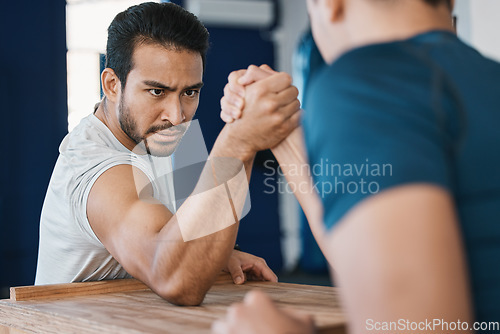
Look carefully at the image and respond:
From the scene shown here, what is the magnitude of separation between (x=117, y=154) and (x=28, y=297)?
384mm

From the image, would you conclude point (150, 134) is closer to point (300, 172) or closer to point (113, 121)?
point (113, 121)

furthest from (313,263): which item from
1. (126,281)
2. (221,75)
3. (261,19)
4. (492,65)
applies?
(492,65)

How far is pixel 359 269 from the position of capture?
570 millimetres

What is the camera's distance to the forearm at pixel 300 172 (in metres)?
1.15

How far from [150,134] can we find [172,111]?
106 mm

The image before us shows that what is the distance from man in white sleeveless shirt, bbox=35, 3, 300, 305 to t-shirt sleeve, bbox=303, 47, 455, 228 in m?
0.46

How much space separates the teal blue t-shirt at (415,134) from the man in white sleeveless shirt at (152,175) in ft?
1.47

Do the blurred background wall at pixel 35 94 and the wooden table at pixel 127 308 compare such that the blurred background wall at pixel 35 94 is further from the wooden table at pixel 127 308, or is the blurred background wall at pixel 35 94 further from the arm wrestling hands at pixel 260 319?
the arm wrestling hands at pixel 260 319

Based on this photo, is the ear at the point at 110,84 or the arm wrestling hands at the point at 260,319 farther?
the ear at the point at 110,84

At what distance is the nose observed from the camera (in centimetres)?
184

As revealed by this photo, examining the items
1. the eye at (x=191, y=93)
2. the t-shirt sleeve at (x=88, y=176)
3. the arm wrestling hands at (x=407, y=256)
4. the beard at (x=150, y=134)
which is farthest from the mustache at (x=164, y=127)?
the arm wrestling hands at (x=407, y=256)

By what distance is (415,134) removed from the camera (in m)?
0.58

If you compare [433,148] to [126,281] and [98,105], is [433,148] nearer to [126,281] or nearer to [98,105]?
[126,281]

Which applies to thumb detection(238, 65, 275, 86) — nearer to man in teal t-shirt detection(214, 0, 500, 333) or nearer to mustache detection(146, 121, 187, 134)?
man in teal t-shirt detection(214, 0, 500, 333)
